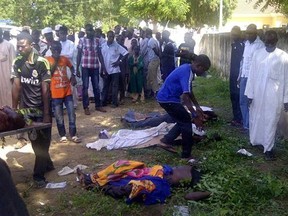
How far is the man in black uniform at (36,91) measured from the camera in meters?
5.44

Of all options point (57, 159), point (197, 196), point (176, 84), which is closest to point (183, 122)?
point (176, 84)

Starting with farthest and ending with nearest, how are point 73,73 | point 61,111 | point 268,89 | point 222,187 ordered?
point 73,73, point 61,111, point 268,89, point 222,187

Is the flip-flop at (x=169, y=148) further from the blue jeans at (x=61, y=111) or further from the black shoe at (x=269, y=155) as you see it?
the blue jeans at (x=61, y=111)

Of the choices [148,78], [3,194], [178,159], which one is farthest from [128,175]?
[148,78]

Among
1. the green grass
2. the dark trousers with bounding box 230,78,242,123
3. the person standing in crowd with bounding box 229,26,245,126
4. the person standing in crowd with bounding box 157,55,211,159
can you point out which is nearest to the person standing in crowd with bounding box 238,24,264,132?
the person standing in crowd with bounding box 229,26,245,126

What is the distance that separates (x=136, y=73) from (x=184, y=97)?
570 centimetres

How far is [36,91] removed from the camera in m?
5.59

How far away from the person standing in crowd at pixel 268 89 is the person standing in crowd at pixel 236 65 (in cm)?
148

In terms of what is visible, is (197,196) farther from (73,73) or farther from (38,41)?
(38,41)

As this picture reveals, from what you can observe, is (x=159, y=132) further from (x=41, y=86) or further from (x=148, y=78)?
(x=148, y=78)

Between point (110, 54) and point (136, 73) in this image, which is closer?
point (110, 54)

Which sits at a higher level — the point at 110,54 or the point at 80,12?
the point at 80,12

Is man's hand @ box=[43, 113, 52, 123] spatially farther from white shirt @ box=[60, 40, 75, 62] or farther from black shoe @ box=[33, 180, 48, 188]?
white shirt @ box=[60, 40, 75, 62]

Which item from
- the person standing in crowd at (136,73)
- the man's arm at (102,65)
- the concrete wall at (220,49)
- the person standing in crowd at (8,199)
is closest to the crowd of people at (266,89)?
the concrete wall at (220,49)
